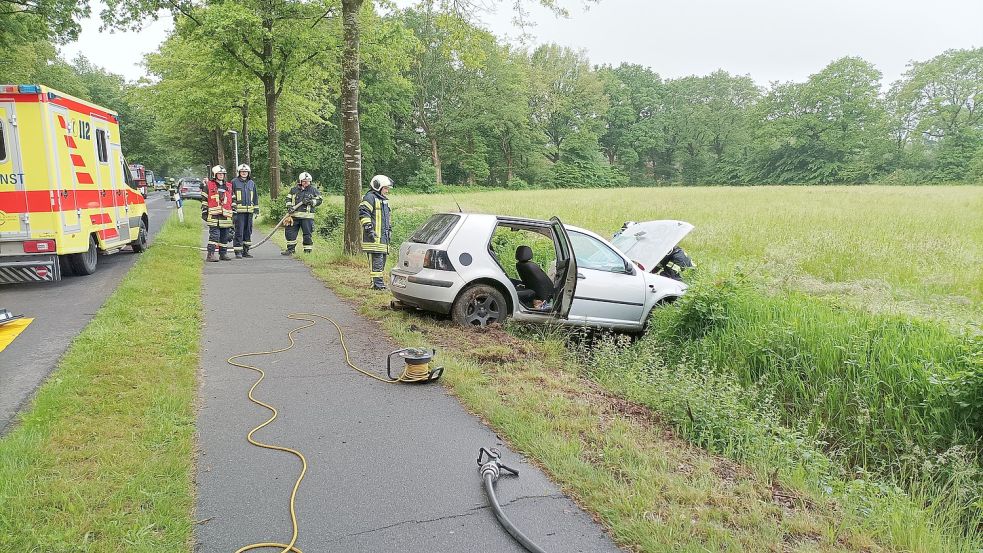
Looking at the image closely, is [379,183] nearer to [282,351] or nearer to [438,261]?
[438,261]

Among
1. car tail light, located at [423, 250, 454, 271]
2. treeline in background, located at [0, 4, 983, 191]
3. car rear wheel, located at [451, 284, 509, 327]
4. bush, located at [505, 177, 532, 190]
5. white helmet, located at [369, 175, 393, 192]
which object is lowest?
car rear wheel, located at [451, 284, 509, 327]

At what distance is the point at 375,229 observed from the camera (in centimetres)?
1000

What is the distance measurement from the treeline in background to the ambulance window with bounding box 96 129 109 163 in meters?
30.4

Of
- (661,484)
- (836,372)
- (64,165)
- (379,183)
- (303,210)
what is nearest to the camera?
(661,484)

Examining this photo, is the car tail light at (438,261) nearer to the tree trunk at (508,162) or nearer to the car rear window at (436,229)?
the car rear window at (436,229)

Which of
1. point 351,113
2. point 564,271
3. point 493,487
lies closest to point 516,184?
point 351,113

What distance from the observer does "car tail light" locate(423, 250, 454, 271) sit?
7062 mm

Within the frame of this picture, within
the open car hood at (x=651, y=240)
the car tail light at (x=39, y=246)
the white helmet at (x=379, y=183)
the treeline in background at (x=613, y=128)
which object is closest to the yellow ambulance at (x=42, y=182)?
the car tail light at (x=39, y=246)

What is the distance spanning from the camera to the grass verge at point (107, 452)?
2852mm

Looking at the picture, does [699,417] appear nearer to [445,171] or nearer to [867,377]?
[867,377]

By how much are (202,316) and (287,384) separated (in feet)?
10.3

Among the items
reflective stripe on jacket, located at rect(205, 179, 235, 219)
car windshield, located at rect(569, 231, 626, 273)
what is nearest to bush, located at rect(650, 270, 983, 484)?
car windshield, located at rect(569, 231, 626, 273)

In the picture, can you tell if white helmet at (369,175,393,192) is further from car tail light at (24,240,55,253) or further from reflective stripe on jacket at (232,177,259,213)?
car tail light at (24,240,55,253)

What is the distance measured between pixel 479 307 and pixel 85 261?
7.85 m
